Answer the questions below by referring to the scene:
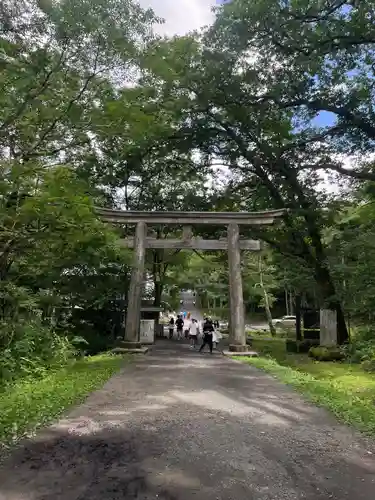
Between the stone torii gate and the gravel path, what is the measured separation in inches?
283

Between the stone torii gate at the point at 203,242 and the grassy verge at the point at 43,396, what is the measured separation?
16.7 feet

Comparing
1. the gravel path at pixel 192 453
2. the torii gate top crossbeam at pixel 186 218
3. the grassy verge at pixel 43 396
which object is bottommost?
the gravel path at pixel 192 453

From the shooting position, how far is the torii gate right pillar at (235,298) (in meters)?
14.6

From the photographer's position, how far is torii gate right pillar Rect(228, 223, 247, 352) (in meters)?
14.6

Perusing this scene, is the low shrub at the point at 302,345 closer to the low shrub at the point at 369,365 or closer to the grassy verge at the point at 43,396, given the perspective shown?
the low shrub at the point at 369,365

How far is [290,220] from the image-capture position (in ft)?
61.1

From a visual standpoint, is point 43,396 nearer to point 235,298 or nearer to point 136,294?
point 136,294

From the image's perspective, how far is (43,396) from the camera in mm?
6980

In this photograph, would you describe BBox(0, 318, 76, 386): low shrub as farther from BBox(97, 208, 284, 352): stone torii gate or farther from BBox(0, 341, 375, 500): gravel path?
BBox(97, 208, 284, 352): stone torii gate

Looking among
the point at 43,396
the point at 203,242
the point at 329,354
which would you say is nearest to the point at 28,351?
the point at 43,396

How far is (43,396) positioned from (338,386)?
6498 mm

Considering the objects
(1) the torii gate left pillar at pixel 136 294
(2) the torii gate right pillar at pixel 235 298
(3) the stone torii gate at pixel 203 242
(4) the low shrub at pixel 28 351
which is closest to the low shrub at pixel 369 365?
(2) the torii gate right pillar at pixel 235 298

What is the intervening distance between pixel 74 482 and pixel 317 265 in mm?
15906

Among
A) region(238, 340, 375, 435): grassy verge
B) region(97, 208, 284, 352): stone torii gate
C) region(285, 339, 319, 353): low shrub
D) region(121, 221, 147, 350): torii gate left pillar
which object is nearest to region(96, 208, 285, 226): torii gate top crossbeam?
region(97, 208, 284, 352): stone torii gate
